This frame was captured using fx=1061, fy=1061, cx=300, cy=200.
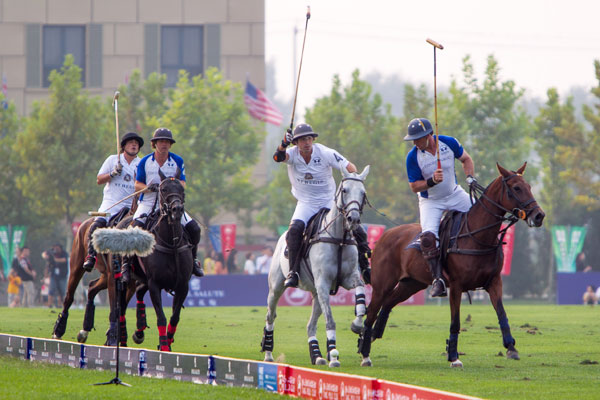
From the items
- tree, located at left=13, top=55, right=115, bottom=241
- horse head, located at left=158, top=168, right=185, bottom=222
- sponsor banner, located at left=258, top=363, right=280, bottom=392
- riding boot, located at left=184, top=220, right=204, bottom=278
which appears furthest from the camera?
tree, located at left=13, top=55, right=115, bottom=241

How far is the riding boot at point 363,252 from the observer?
14.0 m

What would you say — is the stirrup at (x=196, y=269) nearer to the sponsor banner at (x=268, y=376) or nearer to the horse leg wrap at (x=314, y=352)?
the horse leg wrap at (x=314, y=352)

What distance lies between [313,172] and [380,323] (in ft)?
7.37

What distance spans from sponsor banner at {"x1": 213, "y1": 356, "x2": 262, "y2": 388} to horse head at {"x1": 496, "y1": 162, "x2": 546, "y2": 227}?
4219mm

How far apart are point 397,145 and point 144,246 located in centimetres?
3834

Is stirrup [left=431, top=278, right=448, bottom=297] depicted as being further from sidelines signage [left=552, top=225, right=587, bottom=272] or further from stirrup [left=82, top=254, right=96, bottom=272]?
sidelines signage [left=552, top=225, right=587, bottom=272]

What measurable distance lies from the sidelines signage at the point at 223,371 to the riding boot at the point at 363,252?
3.15 metres

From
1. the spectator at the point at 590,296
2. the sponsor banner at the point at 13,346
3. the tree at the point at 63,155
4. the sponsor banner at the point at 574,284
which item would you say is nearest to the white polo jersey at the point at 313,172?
the sponsor banner at the point at 13,346

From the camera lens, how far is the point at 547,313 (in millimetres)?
27375

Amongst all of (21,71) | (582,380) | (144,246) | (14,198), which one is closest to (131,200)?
(144,246)

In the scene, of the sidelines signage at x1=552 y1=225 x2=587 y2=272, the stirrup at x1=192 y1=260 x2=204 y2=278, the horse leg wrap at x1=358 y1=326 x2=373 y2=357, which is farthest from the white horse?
the sidelines signage at x1=552 y1=225 x2=587 y2=272

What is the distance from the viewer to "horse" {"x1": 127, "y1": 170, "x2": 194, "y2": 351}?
14531 mm

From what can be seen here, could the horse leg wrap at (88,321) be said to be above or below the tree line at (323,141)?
below

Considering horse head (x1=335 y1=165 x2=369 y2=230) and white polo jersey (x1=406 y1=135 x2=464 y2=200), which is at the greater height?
white polo jersey (x1=406 y1=135 x2=464 y2=200)
